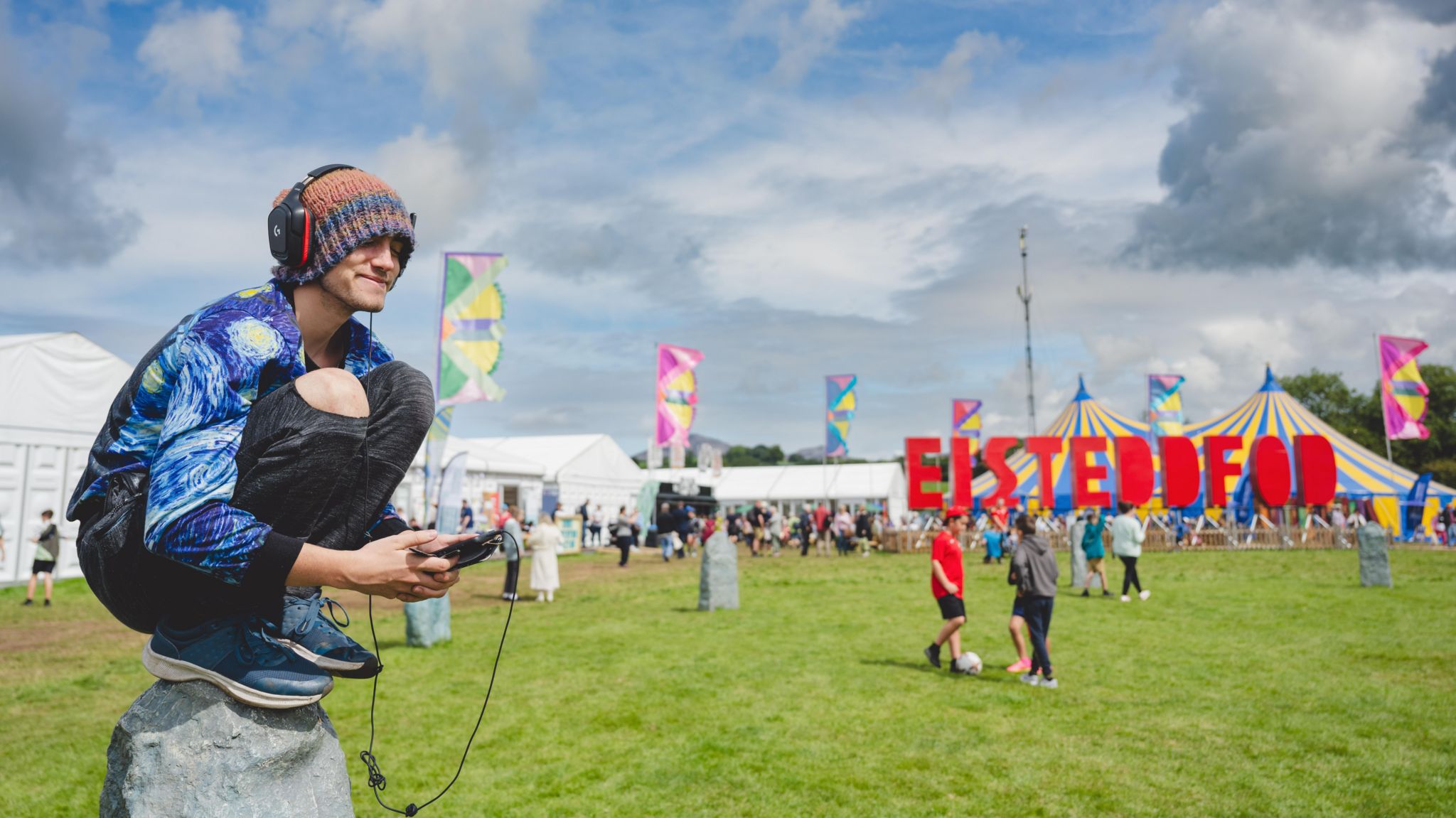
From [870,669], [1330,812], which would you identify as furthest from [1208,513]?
[1330,812]

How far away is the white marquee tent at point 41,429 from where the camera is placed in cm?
1762

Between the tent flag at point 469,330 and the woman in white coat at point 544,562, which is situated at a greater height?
the tent flag at point 469,330

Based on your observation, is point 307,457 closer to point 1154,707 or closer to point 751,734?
point 751,734

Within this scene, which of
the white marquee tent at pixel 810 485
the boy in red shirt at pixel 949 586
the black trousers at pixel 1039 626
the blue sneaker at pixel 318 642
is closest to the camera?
the blue sneaker at pixel 318 642

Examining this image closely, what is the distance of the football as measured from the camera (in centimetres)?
970

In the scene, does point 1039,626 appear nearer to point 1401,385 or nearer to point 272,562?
point 272,562

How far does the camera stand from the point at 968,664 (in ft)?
31.8

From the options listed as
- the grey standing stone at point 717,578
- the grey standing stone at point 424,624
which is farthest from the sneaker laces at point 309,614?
the grey standing stone at point 717,578

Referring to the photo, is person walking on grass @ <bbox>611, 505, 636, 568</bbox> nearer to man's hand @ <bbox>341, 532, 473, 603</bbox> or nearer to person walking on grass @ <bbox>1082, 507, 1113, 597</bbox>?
person walking on grass @ <bbox>1082, 507, 1113, 597</bbox>

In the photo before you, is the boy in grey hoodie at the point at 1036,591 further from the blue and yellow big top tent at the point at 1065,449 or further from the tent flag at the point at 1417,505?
the tent flag at the point at 1417,505

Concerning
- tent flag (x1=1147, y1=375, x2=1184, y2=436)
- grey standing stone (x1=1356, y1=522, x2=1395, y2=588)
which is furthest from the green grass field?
tent flag (x1=1147, y1=375, x2=1184, y2=436)

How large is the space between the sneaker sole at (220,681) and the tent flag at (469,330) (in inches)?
595

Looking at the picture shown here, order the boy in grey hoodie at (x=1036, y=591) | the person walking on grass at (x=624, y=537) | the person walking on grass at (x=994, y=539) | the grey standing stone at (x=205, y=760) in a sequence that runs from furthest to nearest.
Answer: the person walking on grass at (x=994, y=539)
the person walking on grass at (x=624, y=537)
the boy in grey hoodie at (x=1036, y=591)
the grey standing stone at (x=205, y=760)

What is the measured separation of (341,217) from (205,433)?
20.5 inches
